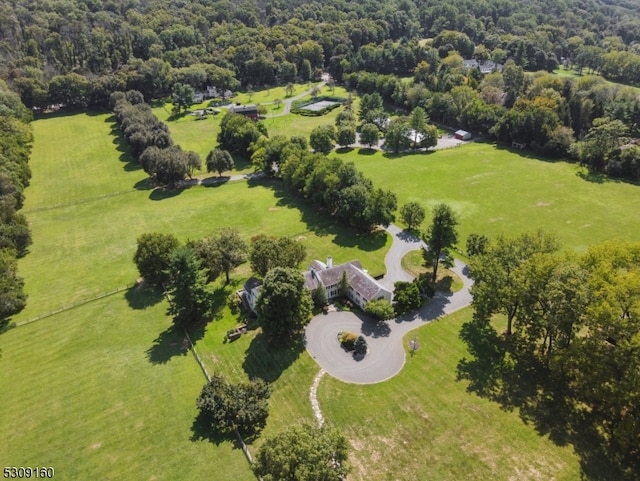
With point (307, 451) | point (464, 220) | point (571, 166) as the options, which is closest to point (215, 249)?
point (307, 451)

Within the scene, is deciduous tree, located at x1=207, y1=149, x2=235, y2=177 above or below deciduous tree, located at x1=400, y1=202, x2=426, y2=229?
below

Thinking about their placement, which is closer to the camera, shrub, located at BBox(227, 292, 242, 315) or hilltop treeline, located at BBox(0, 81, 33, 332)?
shrub, located at BBox(227, 292, 242, 315)

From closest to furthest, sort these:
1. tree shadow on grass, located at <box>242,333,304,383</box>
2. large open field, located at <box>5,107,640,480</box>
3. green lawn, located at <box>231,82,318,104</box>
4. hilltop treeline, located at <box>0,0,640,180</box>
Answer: large open field, located at <box>5,107,640,480</box>, tree shadow on grass, located at <box>242,333,304,383</box>, hilltop treeline, located at <box>0,0,640,180</box>, green lawn, located at <box>231,82,318,104</box>

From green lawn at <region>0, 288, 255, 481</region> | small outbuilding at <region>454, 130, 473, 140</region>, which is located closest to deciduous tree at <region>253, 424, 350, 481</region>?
green lawn at <region>0, 288, 255, 481</region>

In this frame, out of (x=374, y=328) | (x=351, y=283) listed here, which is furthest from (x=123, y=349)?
(x=374, y=328)

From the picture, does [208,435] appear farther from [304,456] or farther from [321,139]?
[321,139]

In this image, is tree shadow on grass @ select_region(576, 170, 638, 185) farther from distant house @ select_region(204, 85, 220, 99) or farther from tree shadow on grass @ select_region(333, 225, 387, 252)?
distant house @ select_region(204, 85, 220, 99)

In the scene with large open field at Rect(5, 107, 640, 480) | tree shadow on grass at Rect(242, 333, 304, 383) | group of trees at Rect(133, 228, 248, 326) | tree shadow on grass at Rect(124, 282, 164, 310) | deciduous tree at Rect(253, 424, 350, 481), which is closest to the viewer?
deciduous tree at Rect(253, 424, 350, 481)
